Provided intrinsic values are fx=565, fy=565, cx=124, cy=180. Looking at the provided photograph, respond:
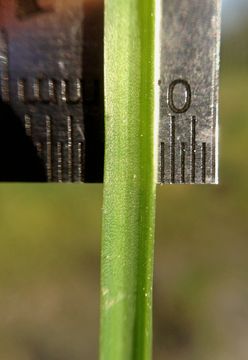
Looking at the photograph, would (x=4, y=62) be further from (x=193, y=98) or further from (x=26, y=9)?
(x=193, y=98)

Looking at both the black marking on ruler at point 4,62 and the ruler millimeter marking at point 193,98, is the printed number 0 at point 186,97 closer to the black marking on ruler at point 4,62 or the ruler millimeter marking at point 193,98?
the ruler millimeter marking at point 193,98

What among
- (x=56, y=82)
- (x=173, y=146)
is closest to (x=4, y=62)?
(x=56, y=82)

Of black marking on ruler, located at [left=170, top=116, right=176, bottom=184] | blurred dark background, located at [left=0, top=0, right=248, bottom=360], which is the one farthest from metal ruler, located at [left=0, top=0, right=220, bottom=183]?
blurred dark background, located at [left=0, top=0, right=248, bottom=360]

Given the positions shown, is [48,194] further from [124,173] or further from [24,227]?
[124,173]

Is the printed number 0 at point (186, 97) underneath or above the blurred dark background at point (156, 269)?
above

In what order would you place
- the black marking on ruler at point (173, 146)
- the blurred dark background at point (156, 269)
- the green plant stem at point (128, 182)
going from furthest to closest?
the blurred dark background at point (156, 269) → the black marking on ruler at point (173, 146) → the green plant stem at point (128, 182)

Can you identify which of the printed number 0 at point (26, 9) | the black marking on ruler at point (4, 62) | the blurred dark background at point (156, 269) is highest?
the printed number 0 at point (26, 9)

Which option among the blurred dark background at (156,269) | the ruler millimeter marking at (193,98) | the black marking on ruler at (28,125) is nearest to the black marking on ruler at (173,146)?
the ruler millimeter marking at (193,98)
